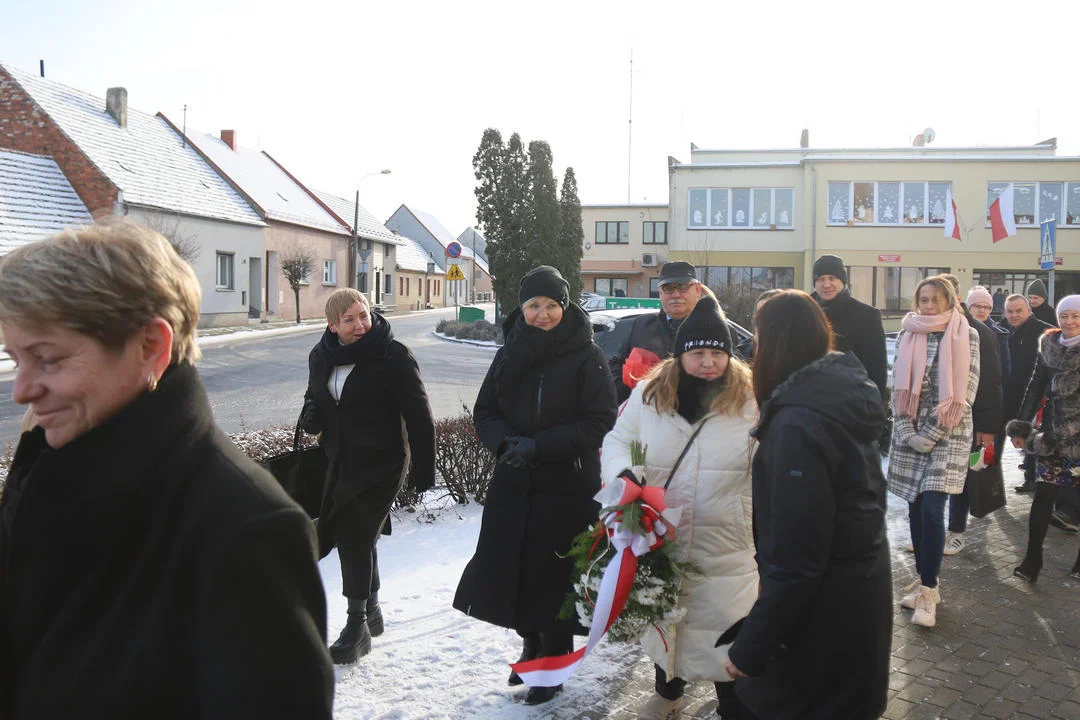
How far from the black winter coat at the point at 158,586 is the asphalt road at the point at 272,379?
646cm

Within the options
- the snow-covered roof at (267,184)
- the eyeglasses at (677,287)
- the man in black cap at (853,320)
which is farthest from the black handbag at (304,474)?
the snow-covered roof at (267,184)

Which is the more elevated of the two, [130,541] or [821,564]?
[130,541]

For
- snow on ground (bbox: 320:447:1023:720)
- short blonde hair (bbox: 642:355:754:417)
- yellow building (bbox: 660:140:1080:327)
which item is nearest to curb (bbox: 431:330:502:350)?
yellow building (bbox: 660:140:1080:327)

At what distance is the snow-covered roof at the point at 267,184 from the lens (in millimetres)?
40469

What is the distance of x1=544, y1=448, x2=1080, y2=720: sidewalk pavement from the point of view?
4176 mm

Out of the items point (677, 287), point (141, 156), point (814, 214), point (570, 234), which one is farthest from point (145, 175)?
point (677, 287)

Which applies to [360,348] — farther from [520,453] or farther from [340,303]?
[520,453]

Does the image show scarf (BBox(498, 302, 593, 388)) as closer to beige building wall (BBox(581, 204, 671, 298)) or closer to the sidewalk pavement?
the sidewalk pavement

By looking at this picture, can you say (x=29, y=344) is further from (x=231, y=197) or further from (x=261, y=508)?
(x=231, y=197)

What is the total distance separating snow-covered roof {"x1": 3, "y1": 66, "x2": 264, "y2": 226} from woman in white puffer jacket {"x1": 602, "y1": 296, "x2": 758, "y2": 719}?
100 ft

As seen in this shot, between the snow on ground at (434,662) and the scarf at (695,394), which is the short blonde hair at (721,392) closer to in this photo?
the scarf at (695,394)

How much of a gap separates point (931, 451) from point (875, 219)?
33663 millimetres

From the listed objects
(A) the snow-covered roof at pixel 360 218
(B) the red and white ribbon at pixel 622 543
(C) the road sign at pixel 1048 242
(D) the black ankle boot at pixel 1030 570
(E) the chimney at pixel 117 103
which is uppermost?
(E) the chimney at pixel 117 103

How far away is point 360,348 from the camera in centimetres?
488
